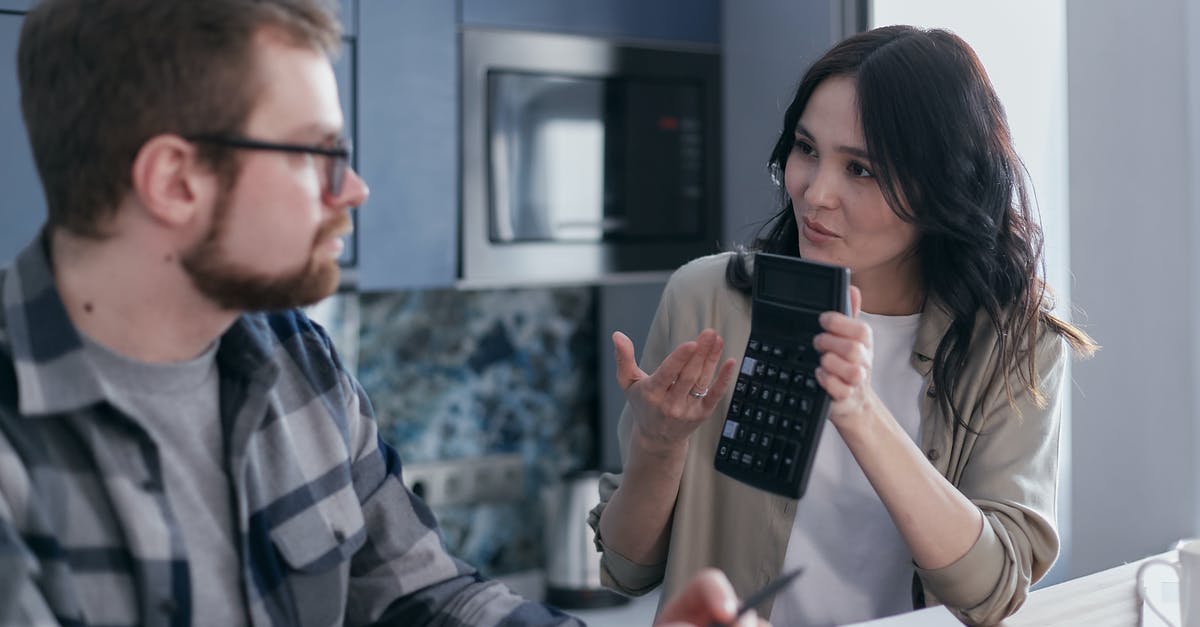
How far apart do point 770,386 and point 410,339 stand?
1.57 m

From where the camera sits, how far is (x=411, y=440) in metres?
2.54

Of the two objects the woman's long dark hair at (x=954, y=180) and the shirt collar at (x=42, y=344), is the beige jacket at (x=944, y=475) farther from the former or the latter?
the shirt collar at (x=42, y=344)

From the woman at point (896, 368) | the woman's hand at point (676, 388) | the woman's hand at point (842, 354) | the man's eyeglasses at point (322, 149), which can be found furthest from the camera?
the woman at point (896, 368)

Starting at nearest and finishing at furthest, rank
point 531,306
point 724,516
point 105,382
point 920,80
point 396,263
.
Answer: point 105,382 < point 920,80 < point 724,516 < point 396,263 < point 531,306

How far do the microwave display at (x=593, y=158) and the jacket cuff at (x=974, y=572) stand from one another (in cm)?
126

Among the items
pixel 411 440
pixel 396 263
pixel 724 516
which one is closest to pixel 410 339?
pixel 411 440

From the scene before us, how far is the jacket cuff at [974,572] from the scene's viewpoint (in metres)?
1.13

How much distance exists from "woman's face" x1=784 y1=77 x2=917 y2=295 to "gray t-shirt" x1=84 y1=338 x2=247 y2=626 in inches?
26.6

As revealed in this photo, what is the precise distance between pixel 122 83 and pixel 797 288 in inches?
23.3

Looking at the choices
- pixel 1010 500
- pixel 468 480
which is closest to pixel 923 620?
pixel 1010 500

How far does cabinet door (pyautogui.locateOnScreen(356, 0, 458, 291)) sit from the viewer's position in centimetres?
207

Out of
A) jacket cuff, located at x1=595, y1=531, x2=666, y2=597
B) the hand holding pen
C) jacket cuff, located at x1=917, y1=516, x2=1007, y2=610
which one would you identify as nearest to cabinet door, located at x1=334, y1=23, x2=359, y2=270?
jacket cuff, located at x1=595, y1=531, x2=666, y2=597

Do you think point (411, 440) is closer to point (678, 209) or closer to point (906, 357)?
point (678, 209)

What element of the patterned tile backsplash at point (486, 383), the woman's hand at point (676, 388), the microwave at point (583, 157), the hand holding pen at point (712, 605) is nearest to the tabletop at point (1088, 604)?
the woman's hand at point (676, 388)
